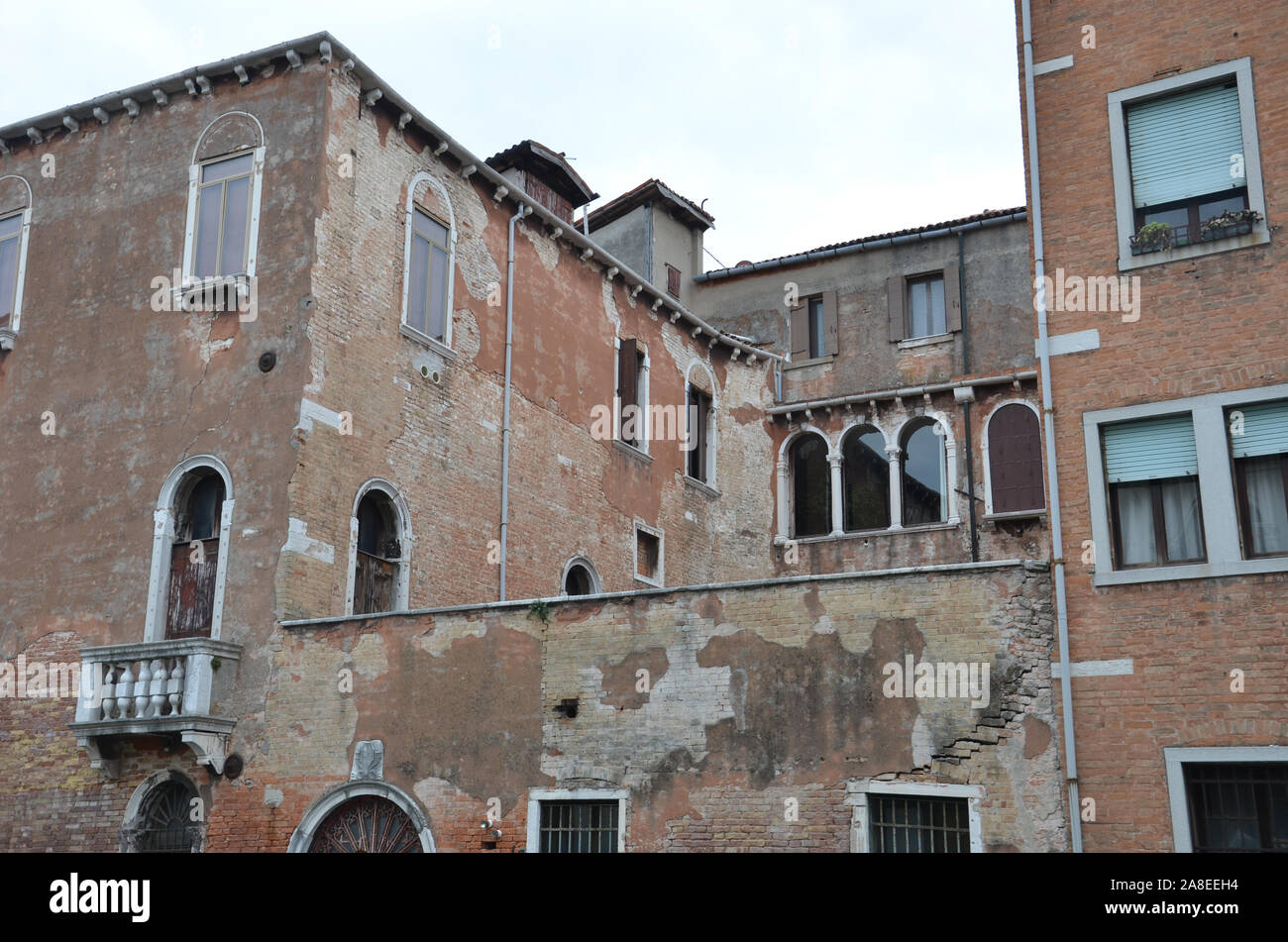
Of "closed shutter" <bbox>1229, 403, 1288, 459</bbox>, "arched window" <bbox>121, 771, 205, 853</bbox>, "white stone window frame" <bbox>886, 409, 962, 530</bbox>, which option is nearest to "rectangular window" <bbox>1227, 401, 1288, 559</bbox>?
"closed shutter" <bbox>1229, 403, 1288, 459</bbox>

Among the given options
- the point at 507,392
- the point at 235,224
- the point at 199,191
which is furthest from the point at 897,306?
the point at 199,191

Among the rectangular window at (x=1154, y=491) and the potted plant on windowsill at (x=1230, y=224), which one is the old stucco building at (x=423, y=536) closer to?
the rectangular window at (x=1154, y=491)

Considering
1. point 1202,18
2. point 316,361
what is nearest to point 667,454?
point 316,361

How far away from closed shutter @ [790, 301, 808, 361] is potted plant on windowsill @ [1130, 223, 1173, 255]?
499 inches

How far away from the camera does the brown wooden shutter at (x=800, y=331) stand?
2517cm

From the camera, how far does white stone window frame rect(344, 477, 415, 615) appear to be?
1599 cm

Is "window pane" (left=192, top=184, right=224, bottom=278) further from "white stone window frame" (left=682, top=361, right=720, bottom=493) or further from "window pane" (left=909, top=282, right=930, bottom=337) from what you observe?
"window pane" (left=909, top=282, right=930, bottom=337)

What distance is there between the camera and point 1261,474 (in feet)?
38.5

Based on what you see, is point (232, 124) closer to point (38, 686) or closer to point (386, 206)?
point (386, 206)

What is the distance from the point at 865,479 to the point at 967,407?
2.17m

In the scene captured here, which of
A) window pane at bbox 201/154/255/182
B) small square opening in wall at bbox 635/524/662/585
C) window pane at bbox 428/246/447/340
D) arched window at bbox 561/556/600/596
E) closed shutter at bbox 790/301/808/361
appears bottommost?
arched window at bbox 561/556/600/596

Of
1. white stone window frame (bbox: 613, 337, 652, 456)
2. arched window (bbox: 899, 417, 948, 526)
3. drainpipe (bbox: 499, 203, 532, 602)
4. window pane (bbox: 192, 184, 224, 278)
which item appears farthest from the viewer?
arched window (bbox: 899, 417, 948, 526)

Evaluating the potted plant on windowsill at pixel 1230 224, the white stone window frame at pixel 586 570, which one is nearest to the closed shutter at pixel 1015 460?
the white stone window frame at pixel 586 570

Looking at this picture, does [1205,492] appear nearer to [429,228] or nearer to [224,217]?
[429,228]
